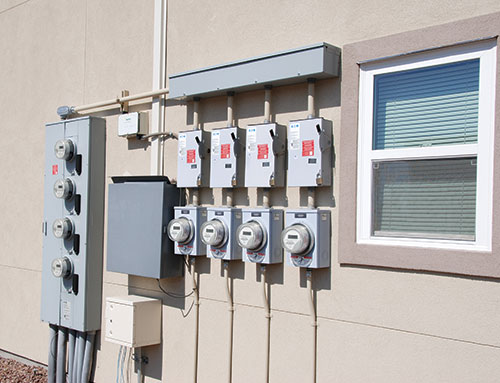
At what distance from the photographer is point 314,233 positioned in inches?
151

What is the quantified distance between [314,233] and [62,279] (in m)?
2.97

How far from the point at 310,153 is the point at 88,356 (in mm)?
3151

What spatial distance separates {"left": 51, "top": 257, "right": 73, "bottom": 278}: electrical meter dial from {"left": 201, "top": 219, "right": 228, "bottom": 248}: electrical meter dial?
186 centimetres

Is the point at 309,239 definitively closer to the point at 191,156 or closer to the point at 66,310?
the point at 191,156

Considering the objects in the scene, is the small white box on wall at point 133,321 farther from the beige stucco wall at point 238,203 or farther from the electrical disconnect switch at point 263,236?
the electrical disconnect switch at point 263,236

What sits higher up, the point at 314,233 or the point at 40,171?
the point at 40,171

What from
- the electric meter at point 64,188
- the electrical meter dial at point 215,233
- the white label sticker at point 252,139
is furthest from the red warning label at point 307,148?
the electric meter at point 64,188

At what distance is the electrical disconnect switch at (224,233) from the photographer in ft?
14.3

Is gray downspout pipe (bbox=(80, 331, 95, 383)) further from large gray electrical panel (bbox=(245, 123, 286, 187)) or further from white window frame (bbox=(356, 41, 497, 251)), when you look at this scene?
white window frame (bbox=(356, 41, 497, 251))

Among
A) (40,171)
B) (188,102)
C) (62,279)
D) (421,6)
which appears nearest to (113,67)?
(188,102)

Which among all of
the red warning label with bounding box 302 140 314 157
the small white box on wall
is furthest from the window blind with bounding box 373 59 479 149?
the small white box on wall

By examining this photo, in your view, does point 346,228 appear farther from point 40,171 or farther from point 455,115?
point 40,171

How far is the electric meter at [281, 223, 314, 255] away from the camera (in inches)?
150

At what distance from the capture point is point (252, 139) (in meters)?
4.21
